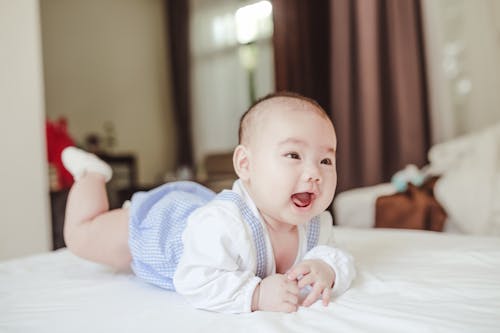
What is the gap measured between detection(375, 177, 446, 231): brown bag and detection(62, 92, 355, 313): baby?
90cm

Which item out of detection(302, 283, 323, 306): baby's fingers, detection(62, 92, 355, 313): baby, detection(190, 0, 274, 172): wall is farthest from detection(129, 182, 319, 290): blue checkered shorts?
detection(190, 0, 274, 172): wall

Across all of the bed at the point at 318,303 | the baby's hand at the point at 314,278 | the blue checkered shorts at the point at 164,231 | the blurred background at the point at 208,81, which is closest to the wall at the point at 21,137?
the blurred background at the point at 208,81

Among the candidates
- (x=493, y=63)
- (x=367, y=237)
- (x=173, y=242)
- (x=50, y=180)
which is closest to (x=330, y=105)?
(x=493, y=63)

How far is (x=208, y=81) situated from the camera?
179 inches

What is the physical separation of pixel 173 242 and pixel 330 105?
1983mm

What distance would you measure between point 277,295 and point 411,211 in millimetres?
1215

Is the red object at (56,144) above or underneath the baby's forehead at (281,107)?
underneath

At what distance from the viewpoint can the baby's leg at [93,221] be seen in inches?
43.9

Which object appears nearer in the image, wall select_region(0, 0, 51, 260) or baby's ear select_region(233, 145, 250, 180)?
baby's ear select_region(233, 145, 250, 180)

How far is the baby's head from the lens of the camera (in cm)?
84

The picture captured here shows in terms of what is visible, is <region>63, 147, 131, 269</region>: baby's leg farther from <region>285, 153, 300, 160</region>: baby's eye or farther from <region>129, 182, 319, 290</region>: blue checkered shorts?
<region>285, 153, 300, 160</region>: baby's eye

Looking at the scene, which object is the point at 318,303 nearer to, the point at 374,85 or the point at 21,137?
the point at 21,137

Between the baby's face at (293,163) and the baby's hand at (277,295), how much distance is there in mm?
124

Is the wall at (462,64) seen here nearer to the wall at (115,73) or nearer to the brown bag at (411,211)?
the brown bag at (411,211)
